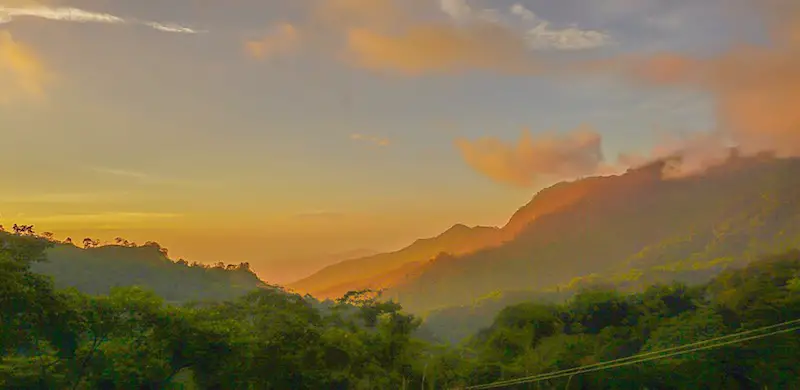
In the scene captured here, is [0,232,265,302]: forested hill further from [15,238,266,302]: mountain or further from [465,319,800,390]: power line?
[465,319,800,390]: power line

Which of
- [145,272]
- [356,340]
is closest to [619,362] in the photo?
[356,340]

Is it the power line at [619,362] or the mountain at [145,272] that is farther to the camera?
the mountain at [145,272]

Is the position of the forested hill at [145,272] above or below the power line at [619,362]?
above

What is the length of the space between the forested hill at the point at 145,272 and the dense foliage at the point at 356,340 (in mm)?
71631

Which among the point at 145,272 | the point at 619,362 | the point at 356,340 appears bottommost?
the point at 619,362

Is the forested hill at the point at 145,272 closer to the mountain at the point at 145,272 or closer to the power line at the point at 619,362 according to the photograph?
the mountain at the point at 145,272

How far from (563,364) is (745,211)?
648 ft

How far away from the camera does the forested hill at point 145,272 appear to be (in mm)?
98500

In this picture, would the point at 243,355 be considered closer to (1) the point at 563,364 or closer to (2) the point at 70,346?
(2) the point at 70,346

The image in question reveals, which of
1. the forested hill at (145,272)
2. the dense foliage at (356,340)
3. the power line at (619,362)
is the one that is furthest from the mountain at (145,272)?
the power line at (619,362)

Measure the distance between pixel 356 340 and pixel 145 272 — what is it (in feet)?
326

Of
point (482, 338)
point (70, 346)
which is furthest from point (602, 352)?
point (70, 346)

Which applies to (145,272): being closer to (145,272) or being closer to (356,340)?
(145,272)

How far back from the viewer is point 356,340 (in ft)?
93.2
